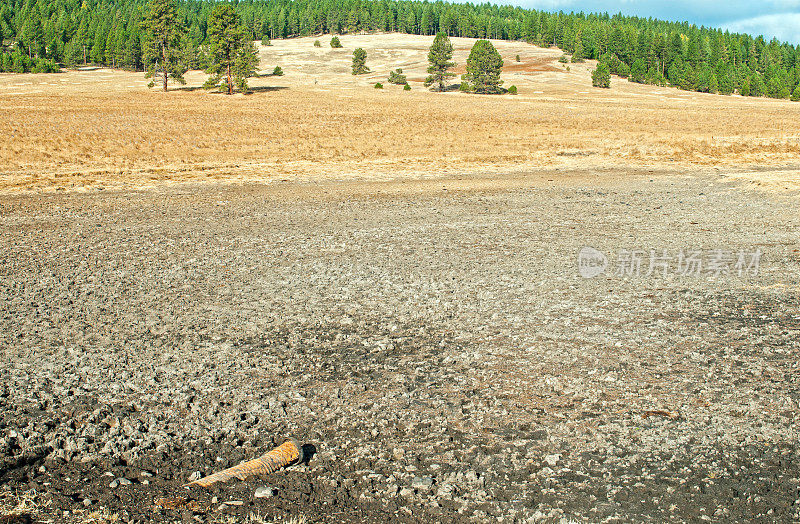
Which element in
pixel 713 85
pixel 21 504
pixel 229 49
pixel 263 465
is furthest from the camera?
pixel 713 85

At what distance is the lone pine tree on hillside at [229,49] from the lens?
204 feet

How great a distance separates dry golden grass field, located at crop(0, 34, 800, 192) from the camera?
19438 millimetres

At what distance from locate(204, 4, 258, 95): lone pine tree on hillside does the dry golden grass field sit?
2.79 metres

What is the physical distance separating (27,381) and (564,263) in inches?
268

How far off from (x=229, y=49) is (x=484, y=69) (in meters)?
28.9

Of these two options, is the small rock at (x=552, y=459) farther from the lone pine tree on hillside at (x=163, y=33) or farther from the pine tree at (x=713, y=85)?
the pine tree at (x=713, y=85)

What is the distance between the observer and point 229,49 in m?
64.2

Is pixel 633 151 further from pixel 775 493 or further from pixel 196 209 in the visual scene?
pixel 775 493

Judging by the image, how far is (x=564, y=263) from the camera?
9.35 metres

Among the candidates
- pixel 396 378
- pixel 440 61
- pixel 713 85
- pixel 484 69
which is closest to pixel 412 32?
pixel 713 85

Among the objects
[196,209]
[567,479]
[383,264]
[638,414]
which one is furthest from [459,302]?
[196,209]

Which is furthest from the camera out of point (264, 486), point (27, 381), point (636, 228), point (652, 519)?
point (636, 228)

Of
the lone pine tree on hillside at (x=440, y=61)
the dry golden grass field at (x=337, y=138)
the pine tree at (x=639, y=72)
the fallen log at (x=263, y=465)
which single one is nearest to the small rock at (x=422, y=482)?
the fallen log at (x=263, y=465)

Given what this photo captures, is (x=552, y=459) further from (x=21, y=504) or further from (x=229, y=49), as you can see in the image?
(x=229, y=49)
